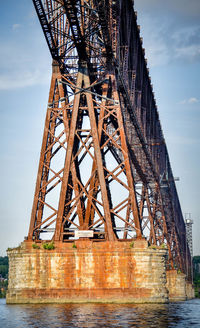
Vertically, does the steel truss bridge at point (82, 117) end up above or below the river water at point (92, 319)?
above

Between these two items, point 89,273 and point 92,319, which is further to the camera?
point 89,273

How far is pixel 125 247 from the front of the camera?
25.1 meters

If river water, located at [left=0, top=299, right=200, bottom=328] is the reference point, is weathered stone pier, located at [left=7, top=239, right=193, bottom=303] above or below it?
above

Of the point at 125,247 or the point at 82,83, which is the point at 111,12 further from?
the point at 125,247

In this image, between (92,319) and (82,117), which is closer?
(92,319)

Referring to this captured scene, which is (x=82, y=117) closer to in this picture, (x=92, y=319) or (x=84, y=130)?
(x=84, y=130)

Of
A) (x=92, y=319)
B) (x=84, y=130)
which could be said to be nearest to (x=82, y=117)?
(x=84, y=130)

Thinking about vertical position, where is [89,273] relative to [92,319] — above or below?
above

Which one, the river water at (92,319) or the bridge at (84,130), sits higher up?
the bridge at (84,130)

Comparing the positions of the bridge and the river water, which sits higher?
the bridge

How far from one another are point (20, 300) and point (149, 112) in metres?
31.4

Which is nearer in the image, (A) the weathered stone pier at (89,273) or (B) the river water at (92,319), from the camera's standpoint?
(B) the river water at (92,319)

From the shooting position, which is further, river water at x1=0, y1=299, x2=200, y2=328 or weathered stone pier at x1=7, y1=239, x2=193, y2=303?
weathered stone pier at x1=7, y1=239, x2=193, y2=303

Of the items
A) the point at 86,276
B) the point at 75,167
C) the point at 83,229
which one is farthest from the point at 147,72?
the point at 86,276
